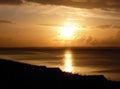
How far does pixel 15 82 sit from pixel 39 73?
492cm

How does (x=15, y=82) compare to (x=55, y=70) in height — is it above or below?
below

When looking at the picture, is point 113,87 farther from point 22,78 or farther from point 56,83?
point 22,78

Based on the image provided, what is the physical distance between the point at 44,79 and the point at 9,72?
3.46m

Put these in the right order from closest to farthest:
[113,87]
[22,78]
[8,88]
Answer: [8,88]
[22,78]
[113,87]

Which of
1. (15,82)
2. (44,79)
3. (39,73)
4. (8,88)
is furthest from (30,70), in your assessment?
(8,88)

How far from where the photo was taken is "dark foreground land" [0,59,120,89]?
86.4ft

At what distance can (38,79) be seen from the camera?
28516 millimetres

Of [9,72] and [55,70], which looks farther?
[55,70]

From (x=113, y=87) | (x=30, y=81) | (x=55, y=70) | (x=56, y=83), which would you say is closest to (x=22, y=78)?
(x=30, y=81)

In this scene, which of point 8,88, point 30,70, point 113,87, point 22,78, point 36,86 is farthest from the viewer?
→ point 30,70

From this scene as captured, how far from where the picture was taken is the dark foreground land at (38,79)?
26344mm

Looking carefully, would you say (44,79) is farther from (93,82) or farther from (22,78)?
(93,82)

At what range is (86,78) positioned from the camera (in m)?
32.4

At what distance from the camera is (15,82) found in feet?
86.9
